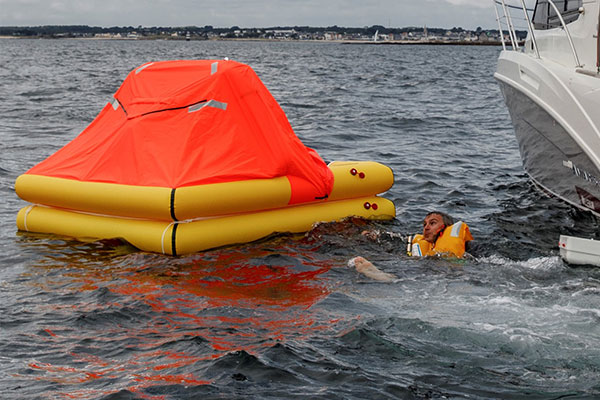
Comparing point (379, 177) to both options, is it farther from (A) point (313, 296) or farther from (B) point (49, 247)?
(B) point (49, 247)

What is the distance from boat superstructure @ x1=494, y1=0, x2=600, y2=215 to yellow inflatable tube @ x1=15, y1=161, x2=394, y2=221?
2.53 m

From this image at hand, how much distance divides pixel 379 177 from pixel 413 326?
3050 millimetres

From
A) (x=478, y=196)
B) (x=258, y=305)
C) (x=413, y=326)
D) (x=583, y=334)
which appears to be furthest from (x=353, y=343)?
(x=478, y=196)

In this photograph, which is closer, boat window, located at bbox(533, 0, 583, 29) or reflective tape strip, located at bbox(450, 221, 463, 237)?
reflective tape strip, located at bbox(450, 221, 463, 237)

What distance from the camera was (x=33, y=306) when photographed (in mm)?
5223

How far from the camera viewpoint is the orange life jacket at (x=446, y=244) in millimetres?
6203

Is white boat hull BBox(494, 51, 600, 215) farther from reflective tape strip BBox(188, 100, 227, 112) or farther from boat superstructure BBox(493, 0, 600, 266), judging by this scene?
reflective tape strip BBox(188, 100, 227, 112)

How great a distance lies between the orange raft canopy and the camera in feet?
20.7

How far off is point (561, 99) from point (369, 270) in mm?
2396

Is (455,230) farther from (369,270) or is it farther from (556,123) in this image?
(556,123)

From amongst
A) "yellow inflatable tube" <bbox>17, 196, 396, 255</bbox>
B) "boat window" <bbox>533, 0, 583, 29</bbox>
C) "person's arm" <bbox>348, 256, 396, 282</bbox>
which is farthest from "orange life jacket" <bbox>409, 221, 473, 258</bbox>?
"boat window" <bbox>533, 0, 583, 29</bbox>

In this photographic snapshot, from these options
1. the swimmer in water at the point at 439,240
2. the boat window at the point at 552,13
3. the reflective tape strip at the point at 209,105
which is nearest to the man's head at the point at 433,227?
the swimmer in water at the point at 439,240

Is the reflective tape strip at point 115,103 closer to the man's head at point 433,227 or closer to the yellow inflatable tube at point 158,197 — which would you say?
the yellow inflatable tube at point 158,197

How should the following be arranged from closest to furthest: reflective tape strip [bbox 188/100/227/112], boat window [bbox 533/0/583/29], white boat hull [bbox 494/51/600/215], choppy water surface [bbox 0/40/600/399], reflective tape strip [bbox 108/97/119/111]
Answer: choppy water surface [bbox 0/40/600/399] → white boat hull [bbox 494/51/600/215] → reflective tape strip [bbox 188/100/227/112] → reflective tape strip [bbox 108/97/119/111] → boat window [bbox 533/0/583/29]
